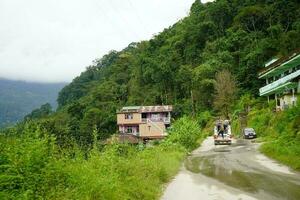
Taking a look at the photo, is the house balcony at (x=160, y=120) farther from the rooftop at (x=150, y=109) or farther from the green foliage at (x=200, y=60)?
the green foliage at (x=200, y=60)

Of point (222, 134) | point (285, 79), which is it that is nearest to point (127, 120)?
point (285, 79)

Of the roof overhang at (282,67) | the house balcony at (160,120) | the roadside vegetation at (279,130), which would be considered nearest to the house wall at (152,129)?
the house balcony at (160,120)

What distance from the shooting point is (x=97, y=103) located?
88.8 metres

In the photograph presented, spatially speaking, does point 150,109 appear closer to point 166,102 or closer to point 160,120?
point 160,120

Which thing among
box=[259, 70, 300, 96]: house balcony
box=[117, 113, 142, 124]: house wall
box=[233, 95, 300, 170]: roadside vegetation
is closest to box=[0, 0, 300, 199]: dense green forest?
box=[233, 95, 300, 170]: roadside vegetation

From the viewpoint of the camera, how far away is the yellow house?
78000 millimetres

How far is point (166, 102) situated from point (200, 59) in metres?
10.4

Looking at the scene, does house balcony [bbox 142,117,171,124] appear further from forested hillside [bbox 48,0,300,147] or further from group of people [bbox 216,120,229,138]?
A: group of people [bbox 216,120,229,138]

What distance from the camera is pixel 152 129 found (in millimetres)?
78500

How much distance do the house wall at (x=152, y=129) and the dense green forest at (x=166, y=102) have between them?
133 inches

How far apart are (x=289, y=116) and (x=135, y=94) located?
62.1 metres

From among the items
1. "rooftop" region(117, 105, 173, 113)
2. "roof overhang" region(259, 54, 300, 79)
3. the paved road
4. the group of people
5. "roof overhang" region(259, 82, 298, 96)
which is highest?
"roof overhang" region(259, 54, 300, 79)

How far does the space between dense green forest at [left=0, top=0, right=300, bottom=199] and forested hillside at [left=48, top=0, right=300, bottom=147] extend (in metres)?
0.17

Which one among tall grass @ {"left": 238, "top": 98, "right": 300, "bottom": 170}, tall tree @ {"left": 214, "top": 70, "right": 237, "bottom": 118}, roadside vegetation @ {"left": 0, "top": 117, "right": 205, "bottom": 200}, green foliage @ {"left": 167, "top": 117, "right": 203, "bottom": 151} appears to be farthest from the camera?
tall tree @ {"left": 214, "top": 70, "right": 237, "bottom": 118}
